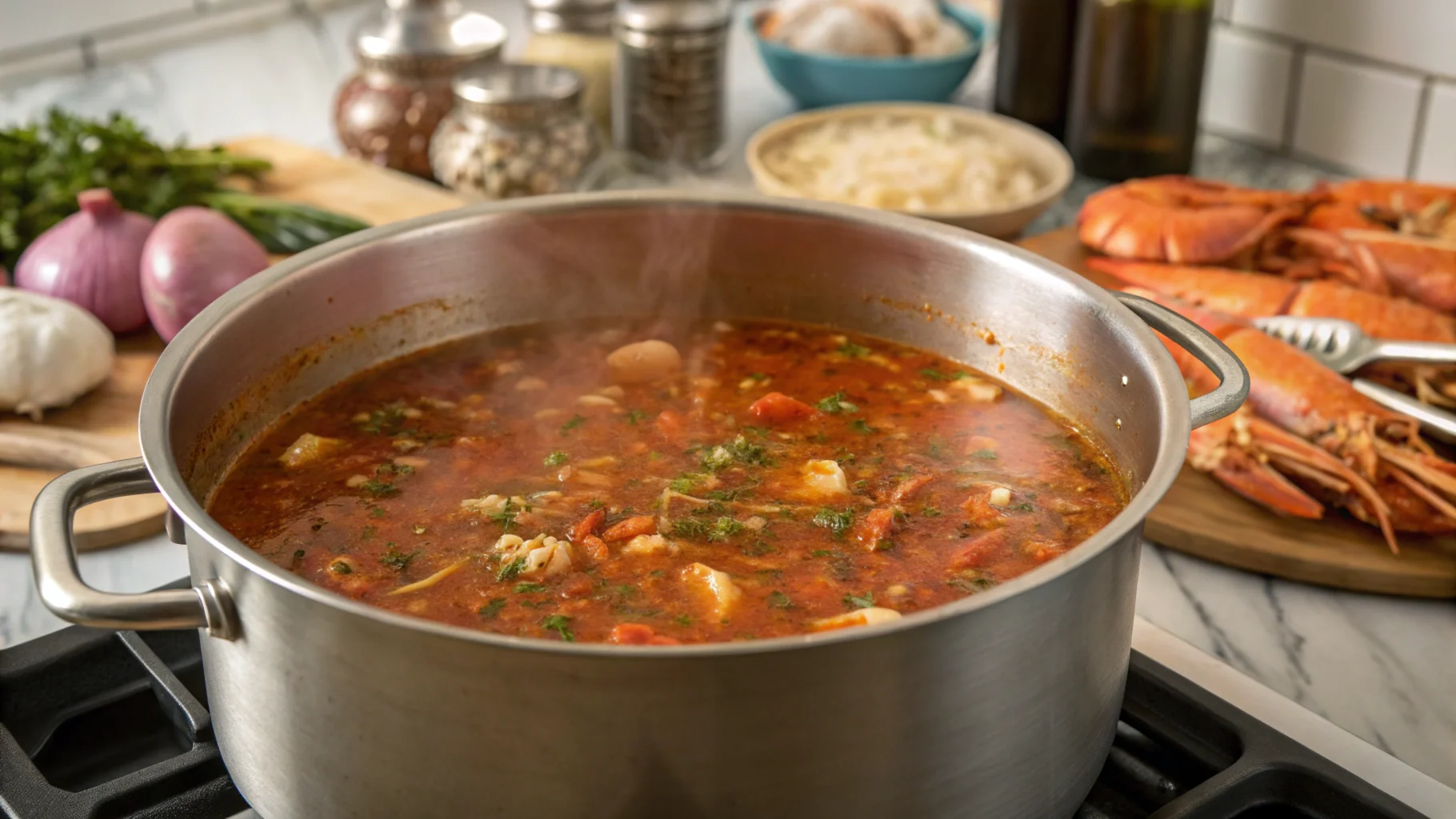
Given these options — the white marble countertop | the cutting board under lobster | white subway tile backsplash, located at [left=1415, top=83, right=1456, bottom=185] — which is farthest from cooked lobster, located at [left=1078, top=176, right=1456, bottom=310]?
the white marble countertop

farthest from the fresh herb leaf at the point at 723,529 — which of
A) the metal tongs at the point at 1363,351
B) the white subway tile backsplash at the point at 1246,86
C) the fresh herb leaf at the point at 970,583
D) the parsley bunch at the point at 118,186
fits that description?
the white subway tile backsplash at the point at 1246,86

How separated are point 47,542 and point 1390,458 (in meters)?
1.65

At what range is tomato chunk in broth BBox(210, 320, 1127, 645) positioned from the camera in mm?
1422

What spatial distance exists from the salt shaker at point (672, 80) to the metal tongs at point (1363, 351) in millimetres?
1348

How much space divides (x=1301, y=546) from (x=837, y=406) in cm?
65

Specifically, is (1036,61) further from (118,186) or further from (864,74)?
(118,186)

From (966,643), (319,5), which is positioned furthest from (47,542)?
(319,5)

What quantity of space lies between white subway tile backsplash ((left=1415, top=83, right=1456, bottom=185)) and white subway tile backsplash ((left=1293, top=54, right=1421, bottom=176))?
32 millimetres

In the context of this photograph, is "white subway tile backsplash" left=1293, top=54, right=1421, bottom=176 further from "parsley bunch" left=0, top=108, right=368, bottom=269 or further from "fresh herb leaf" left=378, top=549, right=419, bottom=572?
"fresh herb leaf" left=378, top=549, right=419, bottom=572

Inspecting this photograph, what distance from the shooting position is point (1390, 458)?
1850 mm

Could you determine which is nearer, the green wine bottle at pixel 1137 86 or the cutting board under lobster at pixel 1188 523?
the cutting board under lobster at pixel 1188 523

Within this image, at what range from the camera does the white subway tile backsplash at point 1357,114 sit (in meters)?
2.88

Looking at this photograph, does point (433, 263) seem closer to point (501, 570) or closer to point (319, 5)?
point (501, 570)

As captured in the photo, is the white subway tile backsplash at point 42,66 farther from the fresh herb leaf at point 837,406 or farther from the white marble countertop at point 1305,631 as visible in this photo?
the fresh herb leaf at point 837,406
